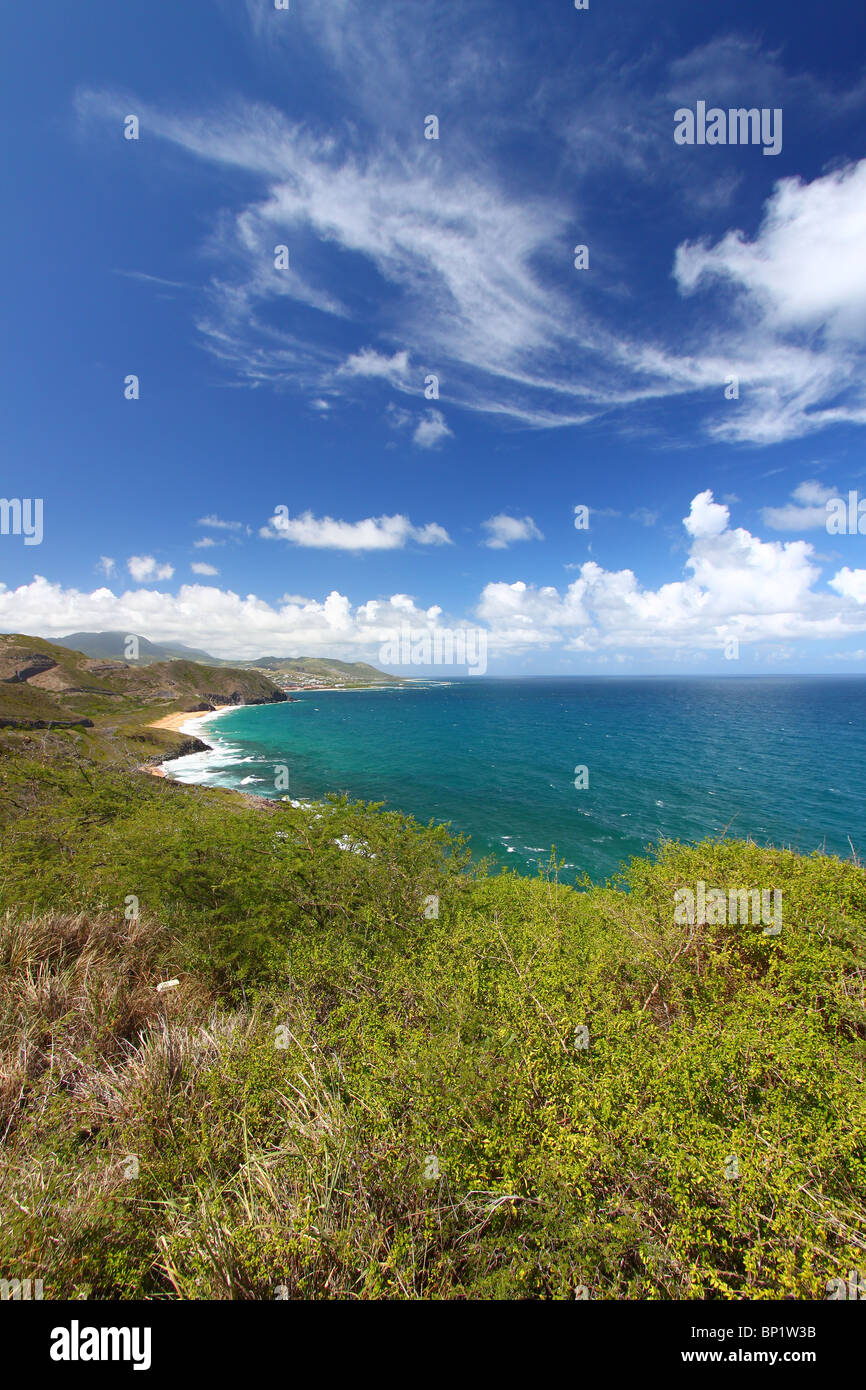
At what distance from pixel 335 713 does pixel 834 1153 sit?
14366 cm

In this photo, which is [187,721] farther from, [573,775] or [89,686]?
[573,775]

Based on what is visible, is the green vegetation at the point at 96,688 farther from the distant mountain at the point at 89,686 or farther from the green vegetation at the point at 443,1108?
the green vegetation at the point at 443,1108

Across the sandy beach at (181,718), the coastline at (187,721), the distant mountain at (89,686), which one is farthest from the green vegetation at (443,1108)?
the sandy beach at (181,718)

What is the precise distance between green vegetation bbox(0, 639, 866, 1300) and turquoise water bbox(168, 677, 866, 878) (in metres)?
12.4

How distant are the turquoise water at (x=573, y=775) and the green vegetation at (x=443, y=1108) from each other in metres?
12.4

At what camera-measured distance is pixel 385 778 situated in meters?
57.5

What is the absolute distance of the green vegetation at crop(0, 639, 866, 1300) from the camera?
3.86 metres

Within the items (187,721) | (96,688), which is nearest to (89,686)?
(96,688)

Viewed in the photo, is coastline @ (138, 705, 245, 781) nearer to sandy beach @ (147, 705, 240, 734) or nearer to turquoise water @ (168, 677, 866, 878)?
sandy beach @ (147, 705, 240, 734)

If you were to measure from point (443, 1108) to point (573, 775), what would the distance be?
56.2 m

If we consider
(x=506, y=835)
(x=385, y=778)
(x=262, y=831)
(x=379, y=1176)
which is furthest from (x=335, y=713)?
(x=379, y=1176)

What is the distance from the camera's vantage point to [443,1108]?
4.99 meters

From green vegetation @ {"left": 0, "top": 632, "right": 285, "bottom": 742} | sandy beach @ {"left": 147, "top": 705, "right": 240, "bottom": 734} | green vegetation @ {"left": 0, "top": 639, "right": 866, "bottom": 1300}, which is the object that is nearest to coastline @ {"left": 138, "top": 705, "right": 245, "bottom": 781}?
sandy beach @ {"left": 147, "top": 705, "right": 240, "bottom": 734}
